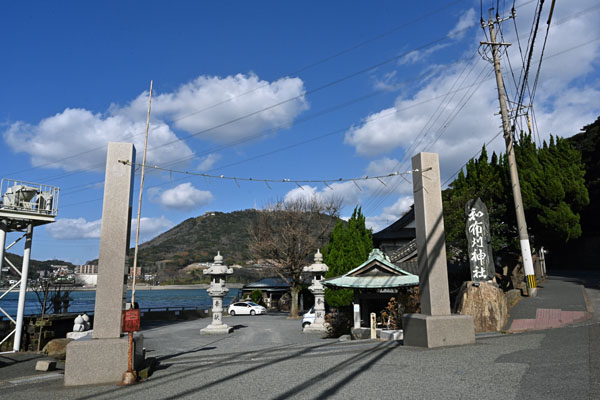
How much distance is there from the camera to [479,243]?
48.8ft

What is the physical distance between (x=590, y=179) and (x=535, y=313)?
30616 millimetres

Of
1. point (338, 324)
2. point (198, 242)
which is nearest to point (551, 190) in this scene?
point (338, 324)

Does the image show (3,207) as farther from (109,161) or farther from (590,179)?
(590,179)

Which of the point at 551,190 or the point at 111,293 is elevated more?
the point at 551,190

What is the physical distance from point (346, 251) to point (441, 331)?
1817 centimetres

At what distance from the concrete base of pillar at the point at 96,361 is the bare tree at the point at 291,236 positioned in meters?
25.9

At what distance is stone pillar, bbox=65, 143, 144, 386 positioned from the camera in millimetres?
7031

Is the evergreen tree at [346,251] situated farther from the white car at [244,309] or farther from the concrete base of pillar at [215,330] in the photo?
the white car at [244,309]

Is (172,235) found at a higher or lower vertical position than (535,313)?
higher

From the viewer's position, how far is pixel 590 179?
124 ft

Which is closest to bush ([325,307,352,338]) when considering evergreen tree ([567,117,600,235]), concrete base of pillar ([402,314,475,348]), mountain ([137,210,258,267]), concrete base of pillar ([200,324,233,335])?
concrete base of pillar ([200,324,233,335])

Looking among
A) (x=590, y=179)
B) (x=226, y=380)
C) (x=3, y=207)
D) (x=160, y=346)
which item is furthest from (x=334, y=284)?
(x=590, y=179)

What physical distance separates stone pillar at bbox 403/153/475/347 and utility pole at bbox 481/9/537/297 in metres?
10.5

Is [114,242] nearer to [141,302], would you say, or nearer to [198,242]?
[141,302]
